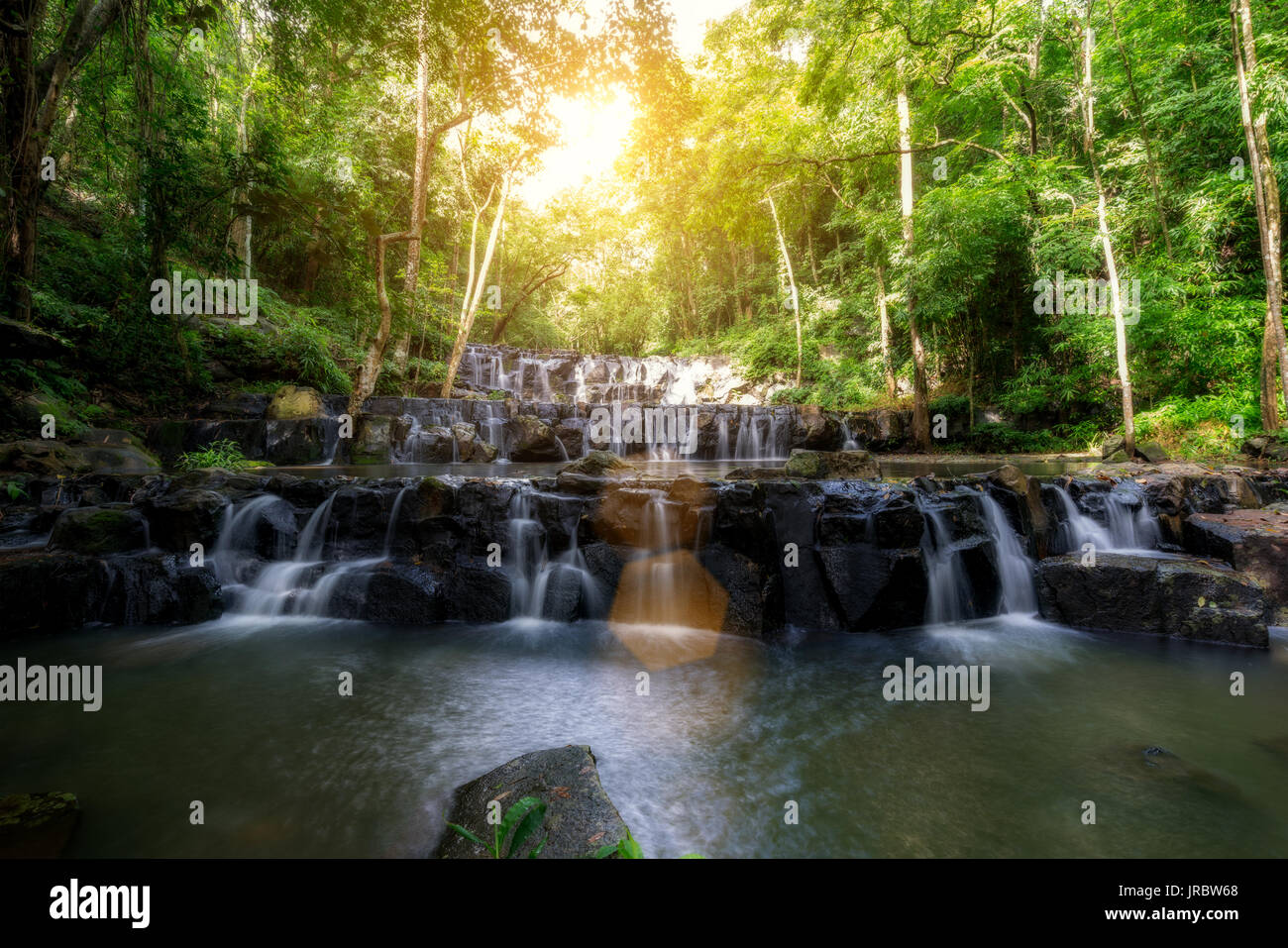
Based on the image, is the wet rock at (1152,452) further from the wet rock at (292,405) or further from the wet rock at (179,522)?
the wet rock at (292,405)

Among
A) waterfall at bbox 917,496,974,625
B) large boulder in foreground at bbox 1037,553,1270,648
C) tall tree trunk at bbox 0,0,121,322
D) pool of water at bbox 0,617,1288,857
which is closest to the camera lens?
pool of water at bbox 0,617,1288,857

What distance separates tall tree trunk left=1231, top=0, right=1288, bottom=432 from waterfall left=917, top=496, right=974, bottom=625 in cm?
934

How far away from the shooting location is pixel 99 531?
484 centimetres

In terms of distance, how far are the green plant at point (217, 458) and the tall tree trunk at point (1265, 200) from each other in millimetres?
18876

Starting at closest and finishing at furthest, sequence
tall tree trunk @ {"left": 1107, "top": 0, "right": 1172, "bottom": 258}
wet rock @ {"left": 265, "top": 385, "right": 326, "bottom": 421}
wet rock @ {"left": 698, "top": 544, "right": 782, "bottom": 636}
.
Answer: wet rock @ {"left": 698, "top": 544, "right": 782, "bottom": 636} < wet rock @ {"left": 265, "top": 385, "right": 326, "bottom": 421} < tall tree trunk @ {"left": 1107, "top": 0, "right": 1172, "bottom": 258}

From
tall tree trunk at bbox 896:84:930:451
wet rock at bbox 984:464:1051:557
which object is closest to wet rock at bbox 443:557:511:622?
wet rock at bbox 984:464:1051:557

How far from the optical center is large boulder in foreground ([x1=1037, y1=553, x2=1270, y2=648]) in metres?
4.22

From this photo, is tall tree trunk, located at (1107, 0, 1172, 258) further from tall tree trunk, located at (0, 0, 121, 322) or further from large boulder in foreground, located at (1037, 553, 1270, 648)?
tall tree trunk, located at (0, 0, 121, 322)

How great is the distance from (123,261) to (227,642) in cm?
1014

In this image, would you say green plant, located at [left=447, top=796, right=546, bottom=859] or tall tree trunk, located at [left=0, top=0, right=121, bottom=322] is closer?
green plant, located at [left=447, top=796, right=546, bottom=859]

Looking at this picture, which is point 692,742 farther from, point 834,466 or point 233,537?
point 834,466

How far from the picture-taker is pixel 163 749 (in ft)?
9.01

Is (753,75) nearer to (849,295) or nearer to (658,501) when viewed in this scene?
(849,295)
